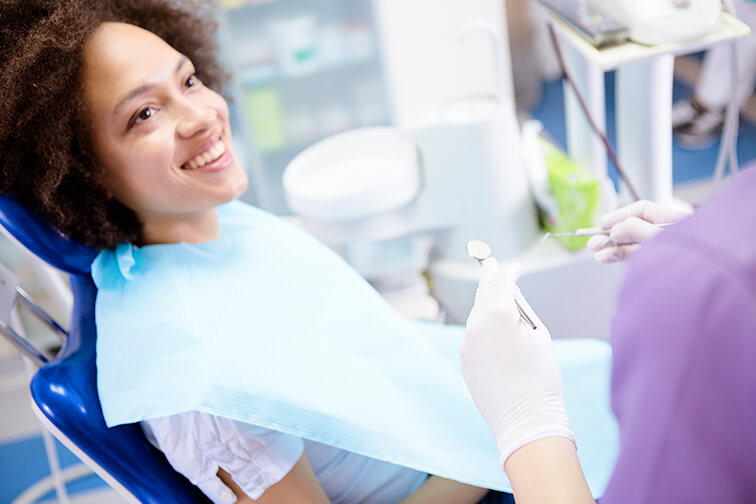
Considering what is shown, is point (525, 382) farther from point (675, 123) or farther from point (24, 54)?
point (675, 123)

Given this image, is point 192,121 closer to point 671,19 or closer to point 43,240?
point 43,240

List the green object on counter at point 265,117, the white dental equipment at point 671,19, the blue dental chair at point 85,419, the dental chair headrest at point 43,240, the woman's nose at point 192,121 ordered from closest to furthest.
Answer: the blue dental chair at point 85,419 → the dental chair headrest at point 43,240 → the woman's nose at point 192,121 → the white dental equipment at point 671,19 → the green object on counter at point 265,117

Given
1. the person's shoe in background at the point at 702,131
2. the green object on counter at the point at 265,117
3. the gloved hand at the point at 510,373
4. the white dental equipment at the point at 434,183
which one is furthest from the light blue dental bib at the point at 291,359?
Answer: the person's shoe in background at the point at 702,131

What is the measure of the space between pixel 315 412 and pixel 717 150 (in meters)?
2.55

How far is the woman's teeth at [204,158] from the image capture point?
1.15 meters

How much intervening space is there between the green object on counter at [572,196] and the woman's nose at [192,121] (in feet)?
3.13

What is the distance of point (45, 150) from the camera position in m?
1.04

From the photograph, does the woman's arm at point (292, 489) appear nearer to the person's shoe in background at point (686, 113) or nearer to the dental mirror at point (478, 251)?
the dental mirror at point (478, 251)

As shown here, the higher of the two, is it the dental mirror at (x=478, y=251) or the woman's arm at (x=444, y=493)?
the dental mirror at (x=478, y=251)

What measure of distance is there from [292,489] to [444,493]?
0.91ft

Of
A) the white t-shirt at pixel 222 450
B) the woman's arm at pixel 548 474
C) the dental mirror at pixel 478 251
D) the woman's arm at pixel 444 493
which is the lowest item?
the woman's arm at pixel 444 493

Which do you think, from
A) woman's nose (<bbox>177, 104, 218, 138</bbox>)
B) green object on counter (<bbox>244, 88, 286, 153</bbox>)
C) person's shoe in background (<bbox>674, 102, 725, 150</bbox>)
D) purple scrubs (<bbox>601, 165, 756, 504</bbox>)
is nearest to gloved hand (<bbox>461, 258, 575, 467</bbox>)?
purple scrubs (<bbox>601, 165, 756, 504</bbox>)

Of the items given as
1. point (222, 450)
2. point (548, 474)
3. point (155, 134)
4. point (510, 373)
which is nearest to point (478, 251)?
point (510, 373)

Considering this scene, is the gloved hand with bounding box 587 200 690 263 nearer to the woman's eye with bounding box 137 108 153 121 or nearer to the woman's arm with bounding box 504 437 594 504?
the woman's arm with bounding box 504 437 594 504
